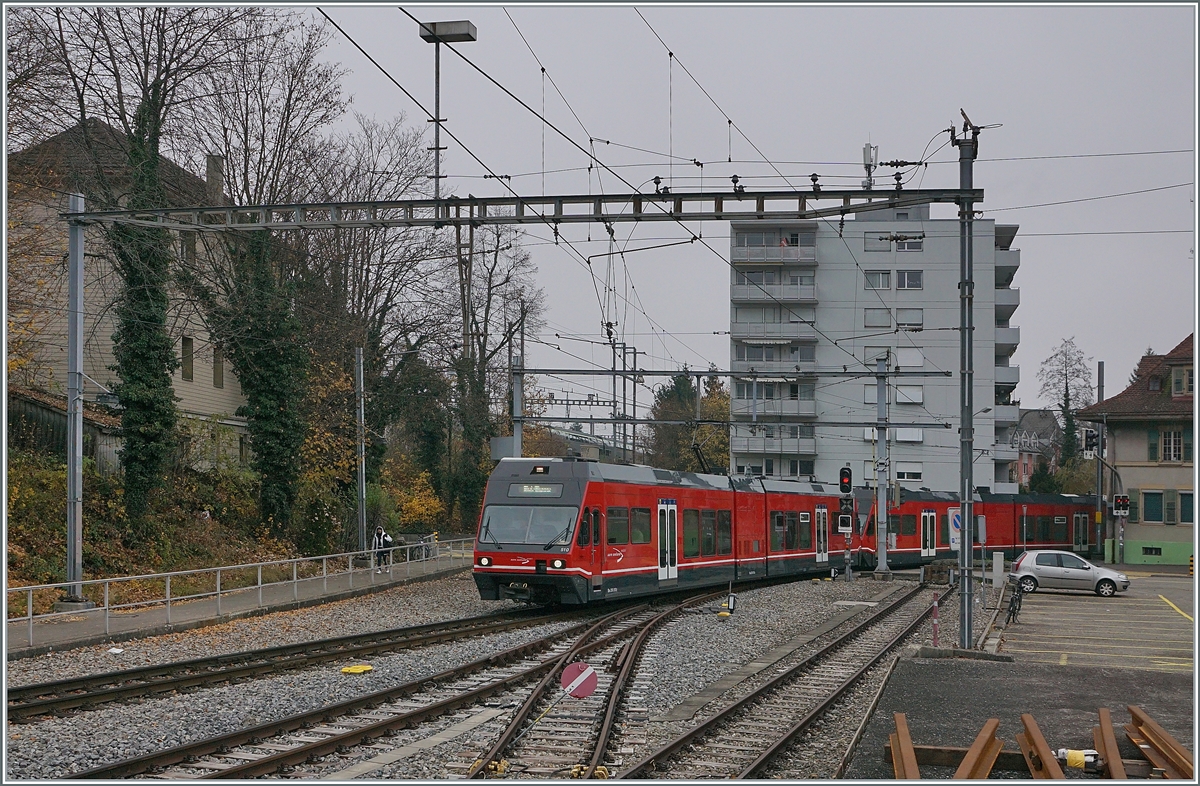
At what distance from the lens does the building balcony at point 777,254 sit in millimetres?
68250

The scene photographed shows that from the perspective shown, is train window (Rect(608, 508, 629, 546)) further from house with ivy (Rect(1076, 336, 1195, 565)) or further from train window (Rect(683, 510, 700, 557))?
house with ivy (Rect(1076, 336, 1195, 565))

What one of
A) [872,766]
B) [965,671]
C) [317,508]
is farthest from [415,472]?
[872,766]

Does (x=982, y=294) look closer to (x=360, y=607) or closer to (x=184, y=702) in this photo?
(x=360, y=607)

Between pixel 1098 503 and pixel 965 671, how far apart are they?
4011cm

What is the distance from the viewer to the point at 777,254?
6850 cm

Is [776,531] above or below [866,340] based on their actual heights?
below

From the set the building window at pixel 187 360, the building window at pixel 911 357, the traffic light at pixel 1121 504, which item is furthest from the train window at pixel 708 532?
the building window at pixel 911 357

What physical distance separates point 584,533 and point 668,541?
4.19m

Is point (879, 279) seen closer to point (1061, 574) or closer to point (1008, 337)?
point (1008, 337)

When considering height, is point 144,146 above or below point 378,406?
above

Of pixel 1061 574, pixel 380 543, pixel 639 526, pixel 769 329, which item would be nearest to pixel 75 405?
pixel 639 526

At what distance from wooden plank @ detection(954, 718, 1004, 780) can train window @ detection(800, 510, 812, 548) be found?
2607 cm

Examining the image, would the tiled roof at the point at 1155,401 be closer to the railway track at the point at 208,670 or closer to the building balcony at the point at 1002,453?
the building balcony at the point at 1002,453

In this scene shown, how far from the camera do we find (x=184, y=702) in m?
12.6
